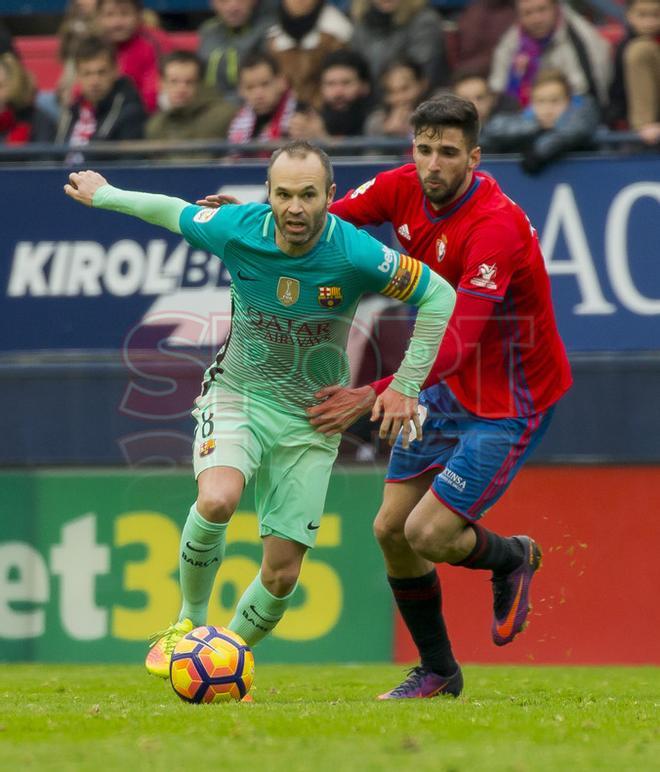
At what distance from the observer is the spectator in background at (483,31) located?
38.9ft

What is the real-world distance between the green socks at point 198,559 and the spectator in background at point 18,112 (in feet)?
18.9

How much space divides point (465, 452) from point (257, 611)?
126 centimetres

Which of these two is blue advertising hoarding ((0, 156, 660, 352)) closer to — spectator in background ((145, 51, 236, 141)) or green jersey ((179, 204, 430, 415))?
spectator in background ((145, 51, 236, 141))

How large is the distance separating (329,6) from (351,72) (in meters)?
1.35

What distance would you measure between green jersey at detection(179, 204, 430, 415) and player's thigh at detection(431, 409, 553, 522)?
0.74 m

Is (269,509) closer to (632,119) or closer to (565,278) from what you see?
(565,278)

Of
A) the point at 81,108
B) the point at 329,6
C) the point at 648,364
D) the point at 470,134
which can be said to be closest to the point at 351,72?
the point at 329,6

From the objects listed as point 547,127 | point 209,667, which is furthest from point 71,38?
point 209,667

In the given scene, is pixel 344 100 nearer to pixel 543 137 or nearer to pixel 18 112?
pixel 543 137

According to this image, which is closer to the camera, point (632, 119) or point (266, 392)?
point (266, 392)

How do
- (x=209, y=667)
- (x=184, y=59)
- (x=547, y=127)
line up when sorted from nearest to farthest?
(x=209, y=667) → (x=547, y=127) → (x=184, y=59)

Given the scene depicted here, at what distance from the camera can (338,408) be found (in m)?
7.29

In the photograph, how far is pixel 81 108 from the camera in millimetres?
11828

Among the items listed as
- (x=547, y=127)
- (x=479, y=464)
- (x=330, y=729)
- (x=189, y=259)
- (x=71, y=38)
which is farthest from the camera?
(x=71, y=38)
